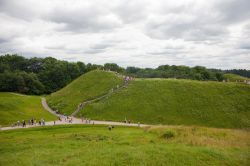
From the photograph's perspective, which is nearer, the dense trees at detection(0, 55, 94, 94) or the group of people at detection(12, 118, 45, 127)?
the group of people at detection(12, 118, 45, 127)

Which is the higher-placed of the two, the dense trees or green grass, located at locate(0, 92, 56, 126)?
the dense trees

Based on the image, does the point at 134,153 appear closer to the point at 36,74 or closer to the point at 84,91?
the point at 84,91

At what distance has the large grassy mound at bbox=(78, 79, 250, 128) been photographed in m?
63.8

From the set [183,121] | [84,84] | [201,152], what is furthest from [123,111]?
[201,152]

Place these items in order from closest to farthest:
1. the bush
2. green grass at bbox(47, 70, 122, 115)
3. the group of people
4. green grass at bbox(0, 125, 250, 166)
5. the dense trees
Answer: green grass at bbox(0, 125, 250, 166) → the bush → the group of people → green grass at bbox(47, 70, 122, 115) → the dense trees

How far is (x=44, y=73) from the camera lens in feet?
433

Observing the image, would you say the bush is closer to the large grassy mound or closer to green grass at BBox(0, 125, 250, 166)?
green grass at BBox(0, 125, 250, 166)

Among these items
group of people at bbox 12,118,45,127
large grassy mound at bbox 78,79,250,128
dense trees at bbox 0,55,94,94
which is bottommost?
group of people at bbox 12,118,45,127

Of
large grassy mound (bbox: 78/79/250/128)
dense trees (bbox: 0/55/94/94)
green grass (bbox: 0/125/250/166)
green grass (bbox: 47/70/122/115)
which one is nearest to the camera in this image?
green grass (bbox: 0/125/250/166)

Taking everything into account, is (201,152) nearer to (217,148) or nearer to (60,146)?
(217,148)

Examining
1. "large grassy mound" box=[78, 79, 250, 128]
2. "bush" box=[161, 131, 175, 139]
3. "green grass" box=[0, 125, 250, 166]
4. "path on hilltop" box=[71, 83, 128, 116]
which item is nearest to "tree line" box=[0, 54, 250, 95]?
"path on hilltop" box=[71, 83, 128, 116]

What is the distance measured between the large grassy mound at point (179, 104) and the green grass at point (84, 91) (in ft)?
18.8

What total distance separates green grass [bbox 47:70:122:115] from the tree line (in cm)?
3365

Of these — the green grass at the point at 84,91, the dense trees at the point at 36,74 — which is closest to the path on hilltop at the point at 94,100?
the green grass at the point at 84,91
